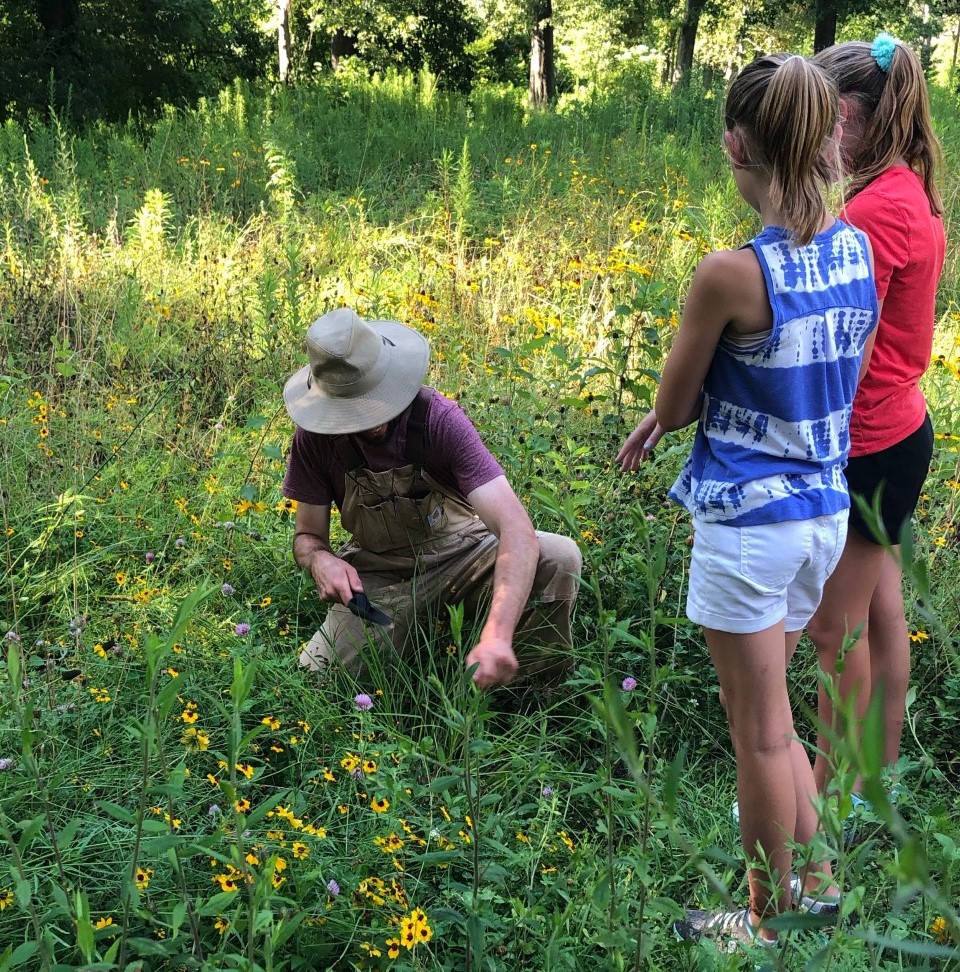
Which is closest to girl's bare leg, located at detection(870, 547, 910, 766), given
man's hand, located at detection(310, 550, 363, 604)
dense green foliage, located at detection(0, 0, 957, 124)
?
man's hand, located at detection(310, 550, 363, 604)

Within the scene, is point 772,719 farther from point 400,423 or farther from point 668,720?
point 400,423

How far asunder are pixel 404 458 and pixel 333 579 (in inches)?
15.6

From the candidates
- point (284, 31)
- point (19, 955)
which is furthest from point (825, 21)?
point (19, 955)

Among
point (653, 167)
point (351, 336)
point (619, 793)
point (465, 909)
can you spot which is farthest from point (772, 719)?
point (653, 167)

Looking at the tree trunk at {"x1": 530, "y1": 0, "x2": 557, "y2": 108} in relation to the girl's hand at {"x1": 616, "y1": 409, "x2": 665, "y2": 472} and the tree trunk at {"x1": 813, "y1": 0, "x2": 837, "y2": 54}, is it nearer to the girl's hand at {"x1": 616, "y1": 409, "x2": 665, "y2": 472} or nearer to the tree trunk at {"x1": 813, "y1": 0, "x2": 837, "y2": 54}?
the tree trunk at {"x1": 813, "y1": 0, "x2": 837, "y2": 54}

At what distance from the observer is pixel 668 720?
112 inches

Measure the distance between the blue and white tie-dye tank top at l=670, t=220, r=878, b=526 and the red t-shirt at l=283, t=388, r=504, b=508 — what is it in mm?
932

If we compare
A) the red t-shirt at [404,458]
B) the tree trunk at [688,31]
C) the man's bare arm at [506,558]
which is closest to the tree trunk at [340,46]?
the tree trunk at [688,31]

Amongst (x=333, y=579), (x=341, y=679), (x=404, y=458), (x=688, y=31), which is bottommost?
(x=341, y=679)

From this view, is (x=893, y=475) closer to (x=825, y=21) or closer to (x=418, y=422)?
(x=418, y=422)

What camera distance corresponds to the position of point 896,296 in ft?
7.04

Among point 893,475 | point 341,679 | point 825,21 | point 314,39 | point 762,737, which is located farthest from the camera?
point 314,39

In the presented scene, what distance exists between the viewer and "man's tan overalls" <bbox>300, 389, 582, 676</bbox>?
2842 mm

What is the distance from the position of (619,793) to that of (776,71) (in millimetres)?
1255
